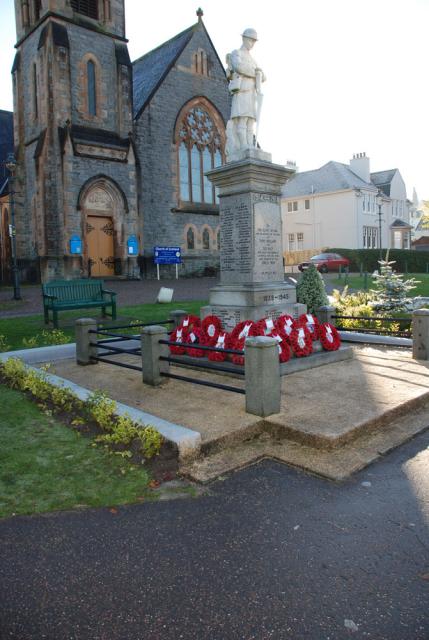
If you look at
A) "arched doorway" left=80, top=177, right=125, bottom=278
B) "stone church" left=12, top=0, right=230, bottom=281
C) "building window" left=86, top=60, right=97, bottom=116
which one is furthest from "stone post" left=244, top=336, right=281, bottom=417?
"building window" left=86, top=60, right=97, bottom=116

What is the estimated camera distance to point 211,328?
7.45 metres

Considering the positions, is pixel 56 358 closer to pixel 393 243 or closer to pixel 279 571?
pixel 279 571

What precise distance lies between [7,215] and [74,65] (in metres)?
9.48

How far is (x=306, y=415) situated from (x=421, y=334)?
11.7 ft

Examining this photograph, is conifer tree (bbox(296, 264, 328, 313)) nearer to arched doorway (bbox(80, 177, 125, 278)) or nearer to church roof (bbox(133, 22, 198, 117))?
arched doorway (bbox(80, 177, 125, 278))

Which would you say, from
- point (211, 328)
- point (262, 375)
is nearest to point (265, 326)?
point (211, 328)

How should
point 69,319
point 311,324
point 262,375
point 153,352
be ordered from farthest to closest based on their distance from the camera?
1. point 69,319
2. point 311,324
3. point 153,352
4. point 262,375

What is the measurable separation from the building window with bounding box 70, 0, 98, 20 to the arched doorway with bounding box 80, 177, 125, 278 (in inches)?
345

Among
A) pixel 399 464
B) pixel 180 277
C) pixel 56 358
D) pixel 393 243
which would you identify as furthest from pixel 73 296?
pixel 393 243

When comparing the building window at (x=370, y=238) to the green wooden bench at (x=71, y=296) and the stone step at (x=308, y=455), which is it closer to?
the green wooden bench at (x=71, y=296)

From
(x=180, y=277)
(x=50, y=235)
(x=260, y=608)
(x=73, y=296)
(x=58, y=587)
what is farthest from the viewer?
(x=180, y=277)

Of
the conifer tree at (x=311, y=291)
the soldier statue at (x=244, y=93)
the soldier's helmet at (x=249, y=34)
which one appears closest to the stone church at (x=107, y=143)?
the conifer tree at (x=311, y=291)

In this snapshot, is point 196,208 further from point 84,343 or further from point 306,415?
point 306,415

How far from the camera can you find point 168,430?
4.36 m
